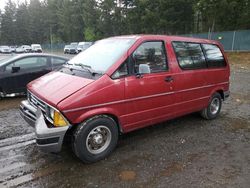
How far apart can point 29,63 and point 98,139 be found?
552cm

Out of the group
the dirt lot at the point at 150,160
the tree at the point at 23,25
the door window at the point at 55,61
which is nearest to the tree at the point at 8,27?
the tree at the point at 23,25

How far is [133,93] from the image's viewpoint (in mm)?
4570

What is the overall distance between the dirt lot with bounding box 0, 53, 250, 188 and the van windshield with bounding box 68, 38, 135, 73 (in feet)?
4.97

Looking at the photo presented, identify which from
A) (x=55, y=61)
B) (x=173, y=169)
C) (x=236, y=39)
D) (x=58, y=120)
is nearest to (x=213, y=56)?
(x=173, y=169)

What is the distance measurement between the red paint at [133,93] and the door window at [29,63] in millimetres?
3994

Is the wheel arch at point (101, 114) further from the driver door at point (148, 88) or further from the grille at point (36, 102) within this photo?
the grille at point (36, 102)

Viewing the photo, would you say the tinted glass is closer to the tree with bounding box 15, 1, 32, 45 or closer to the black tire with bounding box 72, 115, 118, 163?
the black tire with bounding box 72, 115, 118, 163

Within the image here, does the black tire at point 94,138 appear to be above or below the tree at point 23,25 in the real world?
below

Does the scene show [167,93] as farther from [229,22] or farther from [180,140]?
[229,22]

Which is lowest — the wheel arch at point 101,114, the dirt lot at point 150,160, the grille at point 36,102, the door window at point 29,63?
the dirt lot at point 150,160

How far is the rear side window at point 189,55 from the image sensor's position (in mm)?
5448

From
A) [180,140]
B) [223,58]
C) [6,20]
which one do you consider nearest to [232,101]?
[223,58]

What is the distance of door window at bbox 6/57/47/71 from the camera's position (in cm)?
859

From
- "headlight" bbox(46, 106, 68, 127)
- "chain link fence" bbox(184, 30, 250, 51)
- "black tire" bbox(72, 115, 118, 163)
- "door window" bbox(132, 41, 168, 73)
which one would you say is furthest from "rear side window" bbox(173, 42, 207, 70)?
"chain link fence" bbox(184, 30, 250, 51)
